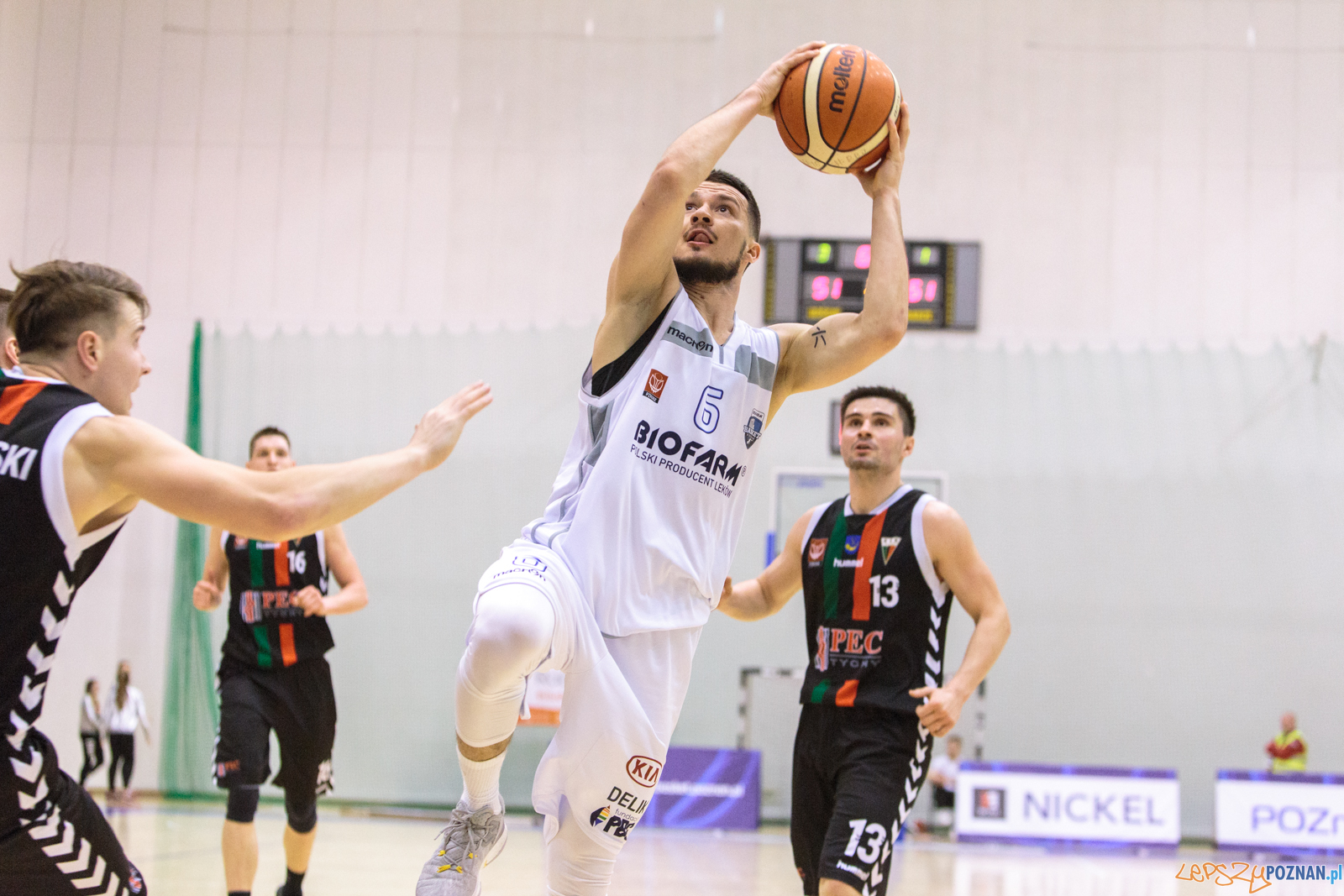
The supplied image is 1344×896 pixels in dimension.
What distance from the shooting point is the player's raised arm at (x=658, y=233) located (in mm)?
3219

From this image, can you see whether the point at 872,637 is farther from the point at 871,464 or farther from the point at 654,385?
the point at 654,385

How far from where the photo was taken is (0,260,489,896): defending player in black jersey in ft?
8.16

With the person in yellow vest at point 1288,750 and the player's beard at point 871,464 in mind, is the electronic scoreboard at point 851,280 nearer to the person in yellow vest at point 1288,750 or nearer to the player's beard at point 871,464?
the person in yellow vest at point 1288,750

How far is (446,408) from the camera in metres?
2.94

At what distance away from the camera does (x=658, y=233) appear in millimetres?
3262

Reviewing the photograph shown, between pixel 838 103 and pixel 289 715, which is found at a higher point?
pixel 838 103

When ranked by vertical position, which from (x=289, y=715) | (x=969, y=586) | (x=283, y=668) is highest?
(x=969, y=586)

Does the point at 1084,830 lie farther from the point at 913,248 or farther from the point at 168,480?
the point at 168,480

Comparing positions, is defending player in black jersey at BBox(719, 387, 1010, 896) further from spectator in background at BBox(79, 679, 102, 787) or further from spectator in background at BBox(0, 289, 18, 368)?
spectator in background at BBox(79, 679, 102, 787)

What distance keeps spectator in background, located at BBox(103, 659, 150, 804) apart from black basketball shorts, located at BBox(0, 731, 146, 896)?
1016 centimetres

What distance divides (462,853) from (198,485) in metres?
1.41

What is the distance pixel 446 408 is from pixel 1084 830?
9.53 meters

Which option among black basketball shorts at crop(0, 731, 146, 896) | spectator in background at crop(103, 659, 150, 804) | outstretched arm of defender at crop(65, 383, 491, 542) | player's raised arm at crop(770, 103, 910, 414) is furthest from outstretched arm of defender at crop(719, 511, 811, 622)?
A: spectator in background at crop(103, 659, 150, 804)

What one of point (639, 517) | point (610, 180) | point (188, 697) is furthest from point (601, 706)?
point (610, 180)
